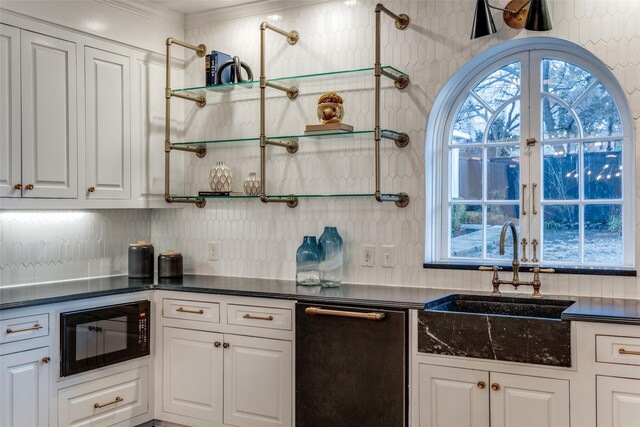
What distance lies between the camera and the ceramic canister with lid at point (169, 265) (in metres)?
3.93

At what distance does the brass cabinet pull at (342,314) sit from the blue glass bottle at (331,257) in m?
0.46

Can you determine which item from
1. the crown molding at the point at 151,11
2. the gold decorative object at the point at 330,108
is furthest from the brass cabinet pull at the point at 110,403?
the crown molding at the point at 151,11

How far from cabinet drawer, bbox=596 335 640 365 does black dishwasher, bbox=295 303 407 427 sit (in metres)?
0.80

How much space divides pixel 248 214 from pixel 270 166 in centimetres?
33

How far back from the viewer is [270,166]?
154 inches

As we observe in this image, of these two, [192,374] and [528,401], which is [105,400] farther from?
[528,401]

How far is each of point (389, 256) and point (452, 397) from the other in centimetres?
95

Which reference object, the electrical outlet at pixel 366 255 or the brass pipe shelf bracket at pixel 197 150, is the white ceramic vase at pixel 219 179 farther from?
the electrical outlet at pixel 366 255

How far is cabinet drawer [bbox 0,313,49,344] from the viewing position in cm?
289

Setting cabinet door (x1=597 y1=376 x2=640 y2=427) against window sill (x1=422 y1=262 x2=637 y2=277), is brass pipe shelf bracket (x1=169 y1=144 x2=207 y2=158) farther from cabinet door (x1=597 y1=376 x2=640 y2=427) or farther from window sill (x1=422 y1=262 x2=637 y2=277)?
cabinet door (x1=597 y1=376 x2=640 y2=427)

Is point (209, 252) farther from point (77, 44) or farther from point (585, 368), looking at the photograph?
point (585, 368)

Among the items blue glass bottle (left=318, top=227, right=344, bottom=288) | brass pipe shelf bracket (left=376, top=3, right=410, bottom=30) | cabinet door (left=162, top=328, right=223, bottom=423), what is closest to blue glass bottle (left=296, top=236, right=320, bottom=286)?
blue glass bottle (left=318, top=227, right=344, bottom=288)

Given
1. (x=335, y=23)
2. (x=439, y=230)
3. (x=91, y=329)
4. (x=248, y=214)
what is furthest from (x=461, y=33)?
(x=91, y=329)

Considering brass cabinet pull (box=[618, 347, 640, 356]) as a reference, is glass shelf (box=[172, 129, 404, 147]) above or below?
above
